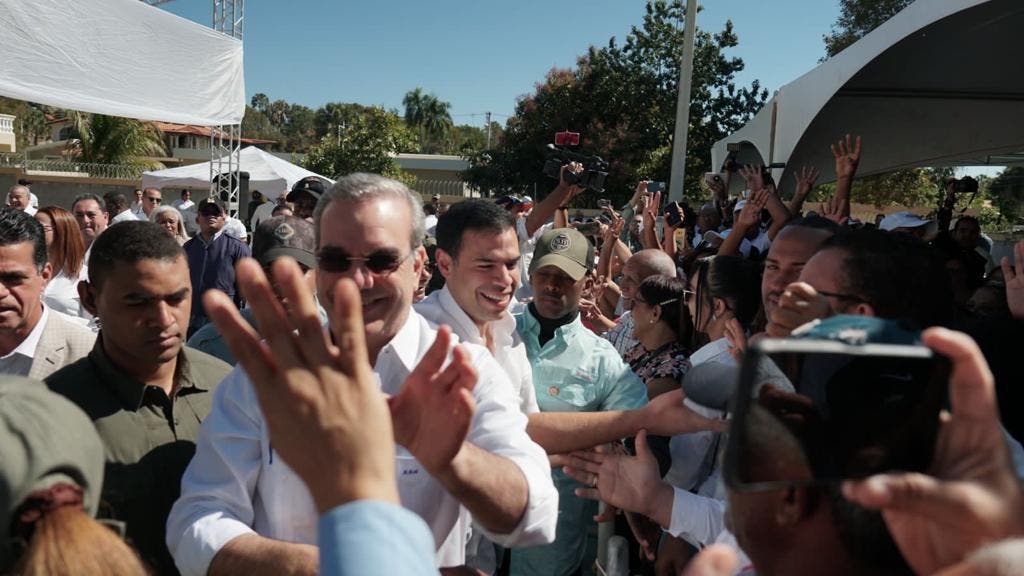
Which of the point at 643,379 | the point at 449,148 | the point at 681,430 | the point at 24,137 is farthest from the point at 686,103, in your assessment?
the point at 449,148

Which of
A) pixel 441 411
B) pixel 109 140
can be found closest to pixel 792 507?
pixel 441 411

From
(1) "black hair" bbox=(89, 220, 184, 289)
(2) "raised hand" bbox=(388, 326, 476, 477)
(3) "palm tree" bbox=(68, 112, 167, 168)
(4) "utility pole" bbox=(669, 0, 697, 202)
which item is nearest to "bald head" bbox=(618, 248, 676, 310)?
(1) "black hair" bbox=(89, 220, 184, 289)

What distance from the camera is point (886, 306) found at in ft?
6.06

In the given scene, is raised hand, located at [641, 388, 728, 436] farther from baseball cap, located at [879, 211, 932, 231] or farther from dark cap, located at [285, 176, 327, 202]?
dark cap, located at [285, 176, 327, 202]

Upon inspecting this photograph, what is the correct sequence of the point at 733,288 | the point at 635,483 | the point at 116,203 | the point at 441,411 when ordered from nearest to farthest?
the point at 441,411 → the point at 635,483 → the point at 733,288 → the point at 116,203

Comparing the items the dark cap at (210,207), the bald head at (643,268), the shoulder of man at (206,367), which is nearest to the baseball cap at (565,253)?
the bald head at (643,268)

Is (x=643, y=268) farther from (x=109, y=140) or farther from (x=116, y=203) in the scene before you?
(x=109, y=140)

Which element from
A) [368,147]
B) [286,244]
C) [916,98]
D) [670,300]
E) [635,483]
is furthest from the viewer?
[368,147]

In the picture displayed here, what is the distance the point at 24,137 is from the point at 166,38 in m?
49.7

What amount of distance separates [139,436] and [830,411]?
1863mm

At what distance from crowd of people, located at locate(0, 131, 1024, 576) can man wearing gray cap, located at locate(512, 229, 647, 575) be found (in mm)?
11

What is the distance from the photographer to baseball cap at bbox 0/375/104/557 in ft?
3.85

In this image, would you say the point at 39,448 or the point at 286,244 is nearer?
the point at 39,448

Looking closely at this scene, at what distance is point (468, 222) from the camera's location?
3111mm
